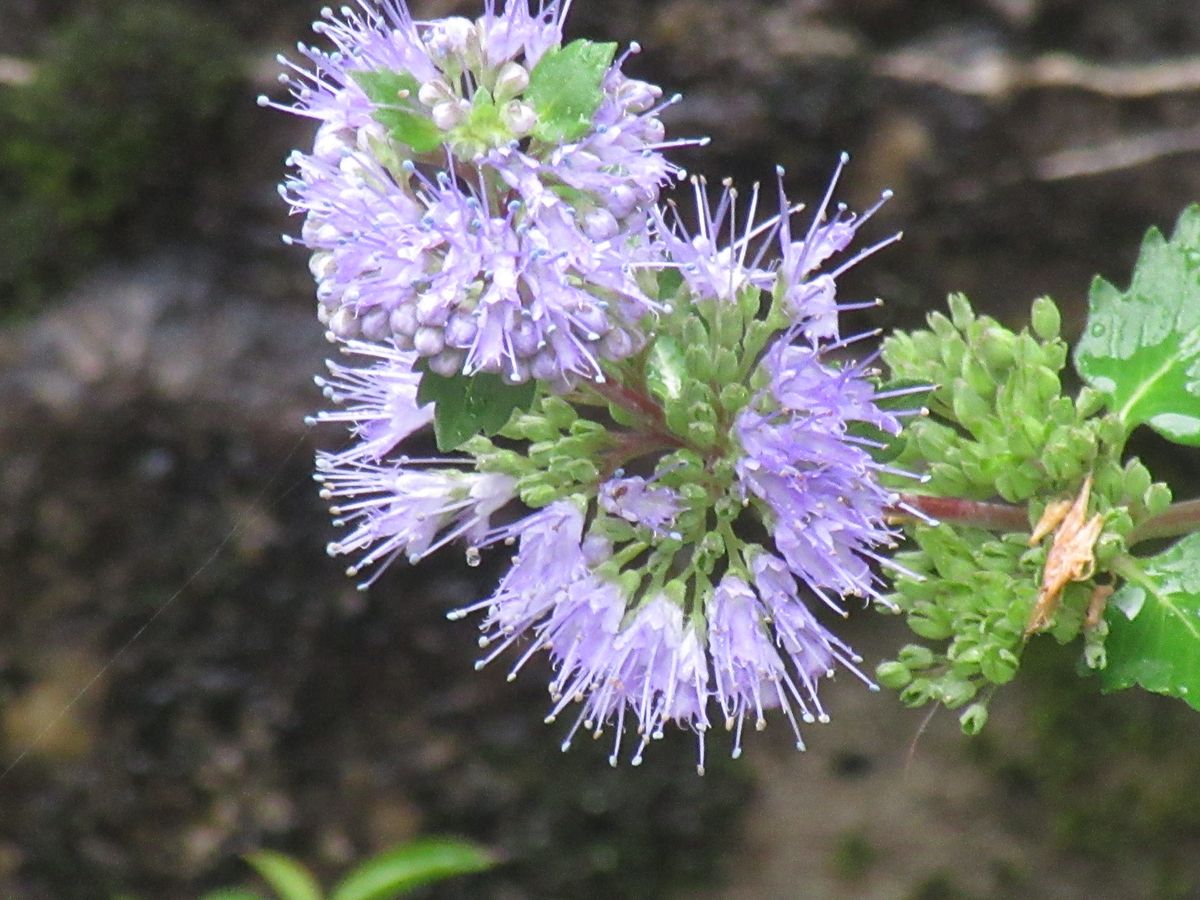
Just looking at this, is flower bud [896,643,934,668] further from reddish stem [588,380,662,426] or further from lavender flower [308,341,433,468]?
lavender flower [308,341,433,468]

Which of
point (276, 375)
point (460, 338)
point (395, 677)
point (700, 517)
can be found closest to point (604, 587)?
point (700, 517)

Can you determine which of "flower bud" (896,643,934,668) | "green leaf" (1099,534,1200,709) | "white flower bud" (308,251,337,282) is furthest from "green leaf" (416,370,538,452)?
"green leaf" (1099,534,1200,709)

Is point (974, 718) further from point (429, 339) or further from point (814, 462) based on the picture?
point (429, 339)

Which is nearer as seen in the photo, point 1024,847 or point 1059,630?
point 1059,630

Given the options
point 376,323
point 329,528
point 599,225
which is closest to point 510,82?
point 599,225

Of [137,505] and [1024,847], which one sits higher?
[137,505]

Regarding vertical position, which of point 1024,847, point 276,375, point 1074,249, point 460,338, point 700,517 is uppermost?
point 1074,249

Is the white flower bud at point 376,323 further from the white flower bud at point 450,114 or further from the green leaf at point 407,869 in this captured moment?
the green leaf at point 407,869

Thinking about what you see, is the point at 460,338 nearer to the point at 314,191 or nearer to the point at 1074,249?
the point at 314,191
